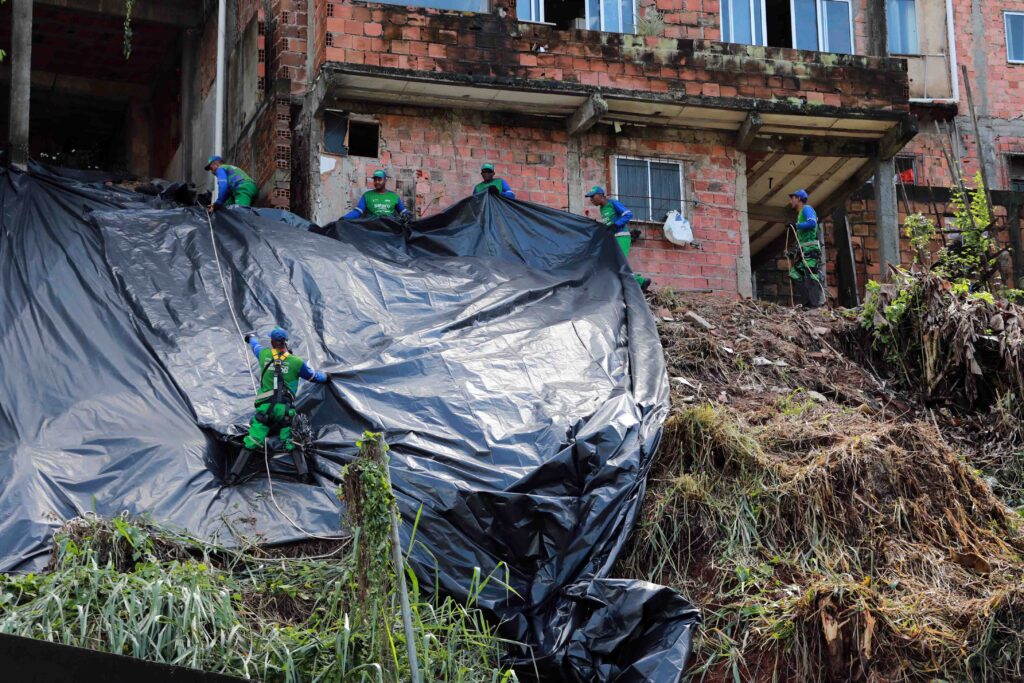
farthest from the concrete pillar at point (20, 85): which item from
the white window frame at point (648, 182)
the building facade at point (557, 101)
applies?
the white window frame at point (648, 182)

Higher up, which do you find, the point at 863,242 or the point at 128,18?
the point at 128,18

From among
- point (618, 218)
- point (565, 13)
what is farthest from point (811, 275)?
point (565, 13)

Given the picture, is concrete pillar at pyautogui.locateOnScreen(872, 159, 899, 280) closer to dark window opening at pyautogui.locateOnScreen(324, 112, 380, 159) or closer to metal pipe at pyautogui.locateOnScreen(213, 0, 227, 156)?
dark window opening at pyautogui.locateOnScreen(324, 112, 380, 159)

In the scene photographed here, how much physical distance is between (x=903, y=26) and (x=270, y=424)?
45.0ft

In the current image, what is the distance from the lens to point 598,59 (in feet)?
50.1

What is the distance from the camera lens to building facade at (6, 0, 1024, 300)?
1477 cm

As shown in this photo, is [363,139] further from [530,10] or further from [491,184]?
[530,10]

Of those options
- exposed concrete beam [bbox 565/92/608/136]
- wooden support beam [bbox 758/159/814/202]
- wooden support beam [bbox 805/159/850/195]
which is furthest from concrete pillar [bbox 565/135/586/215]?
wooden support beam [bbox 805/159/850/195]

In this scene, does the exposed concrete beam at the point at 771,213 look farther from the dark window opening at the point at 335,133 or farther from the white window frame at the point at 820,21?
the dark window opening at the point at 335,133

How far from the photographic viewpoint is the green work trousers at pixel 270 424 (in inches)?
395

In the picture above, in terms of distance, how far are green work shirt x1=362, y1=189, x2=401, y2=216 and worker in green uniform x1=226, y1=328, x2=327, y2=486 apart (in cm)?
368

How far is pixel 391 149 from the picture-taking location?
49.0ft

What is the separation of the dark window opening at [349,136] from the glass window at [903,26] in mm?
8897

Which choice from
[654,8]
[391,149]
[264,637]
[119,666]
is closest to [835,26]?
[654,8]
